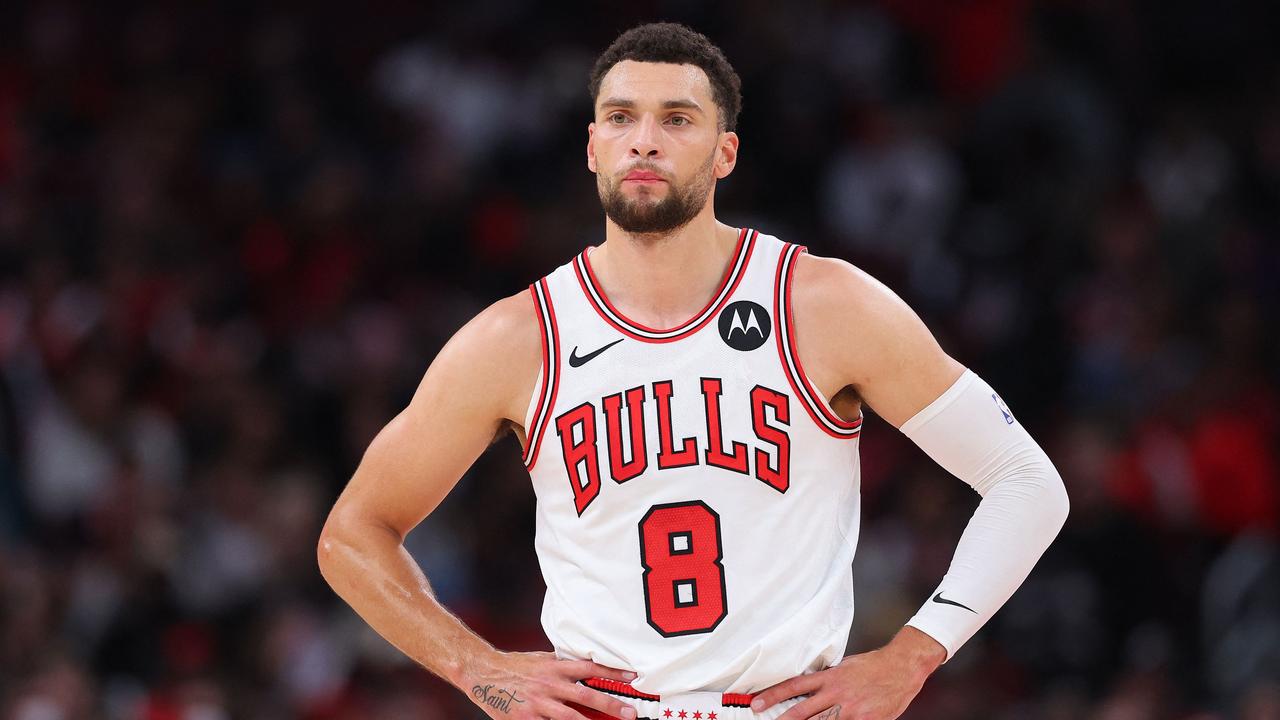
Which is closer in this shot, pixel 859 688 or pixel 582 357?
pixel 859 688

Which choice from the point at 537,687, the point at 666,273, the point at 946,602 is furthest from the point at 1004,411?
the point at 537,687

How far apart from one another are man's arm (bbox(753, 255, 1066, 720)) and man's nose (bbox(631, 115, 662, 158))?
519 mm

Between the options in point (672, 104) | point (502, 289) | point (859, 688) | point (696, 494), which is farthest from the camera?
point (502, 289)

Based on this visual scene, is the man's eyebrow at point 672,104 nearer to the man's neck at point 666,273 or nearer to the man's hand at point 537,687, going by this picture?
the man's neck at point 666,273

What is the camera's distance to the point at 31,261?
413 inches

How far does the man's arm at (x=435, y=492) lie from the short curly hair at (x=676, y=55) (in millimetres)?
678

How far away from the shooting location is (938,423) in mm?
4445

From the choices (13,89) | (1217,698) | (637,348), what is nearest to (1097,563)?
(1217,698)

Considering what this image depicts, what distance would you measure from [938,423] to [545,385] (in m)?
1.01

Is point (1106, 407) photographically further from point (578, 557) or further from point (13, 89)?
point (13, 89)

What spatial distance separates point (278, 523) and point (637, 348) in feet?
18.7

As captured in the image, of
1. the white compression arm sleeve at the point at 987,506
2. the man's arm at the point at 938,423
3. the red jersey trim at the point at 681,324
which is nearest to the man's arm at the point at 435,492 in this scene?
the red jersey trim at the point at 681,324

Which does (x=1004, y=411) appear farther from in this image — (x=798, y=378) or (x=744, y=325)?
(x=744, y=325)

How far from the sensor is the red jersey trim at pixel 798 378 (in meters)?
4.39
